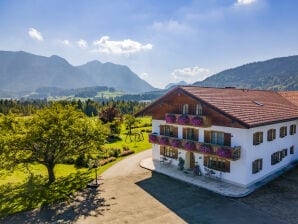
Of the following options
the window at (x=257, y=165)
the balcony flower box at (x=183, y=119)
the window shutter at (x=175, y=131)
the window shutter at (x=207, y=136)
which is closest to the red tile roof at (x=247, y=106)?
the balcony flower box at (x=183, y=119)

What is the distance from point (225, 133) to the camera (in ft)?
82.5

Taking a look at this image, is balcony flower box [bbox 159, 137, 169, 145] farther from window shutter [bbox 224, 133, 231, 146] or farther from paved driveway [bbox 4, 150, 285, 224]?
window shutter [bbox 224, 133, 231, 146]

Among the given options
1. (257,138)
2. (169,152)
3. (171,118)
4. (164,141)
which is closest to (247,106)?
(257,138)

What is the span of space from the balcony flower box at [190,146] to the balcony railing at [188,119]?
77.9 inches

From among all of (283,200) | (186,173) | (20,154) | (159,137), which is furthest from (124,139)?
(283,200)

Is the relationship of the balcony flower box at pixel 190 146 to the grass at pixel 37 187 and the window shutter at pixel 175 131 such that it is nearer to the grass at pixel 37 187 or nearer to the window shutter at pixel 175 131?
the window shutter at pixel 175 131

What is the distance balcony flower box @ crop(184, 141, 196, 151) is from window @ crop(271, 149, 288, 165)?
8.54 metres

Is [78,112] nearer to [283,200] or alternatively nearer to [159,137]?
[159,137]

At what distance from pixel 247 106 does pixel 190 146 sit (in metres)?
7.19

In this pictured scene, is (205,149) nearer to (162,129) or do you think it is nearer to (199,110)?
(199,110)

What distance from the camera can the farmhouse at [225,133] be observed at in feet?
79.4

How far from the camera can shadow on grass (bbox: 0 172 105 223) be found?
63.1 ft

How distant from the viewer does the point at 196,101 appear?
88.6 ft

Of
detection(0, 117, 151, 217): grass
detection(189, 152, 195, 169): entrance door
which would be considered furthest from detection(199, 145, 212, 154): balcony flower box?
detection(0, 117, 151, 217): grass
